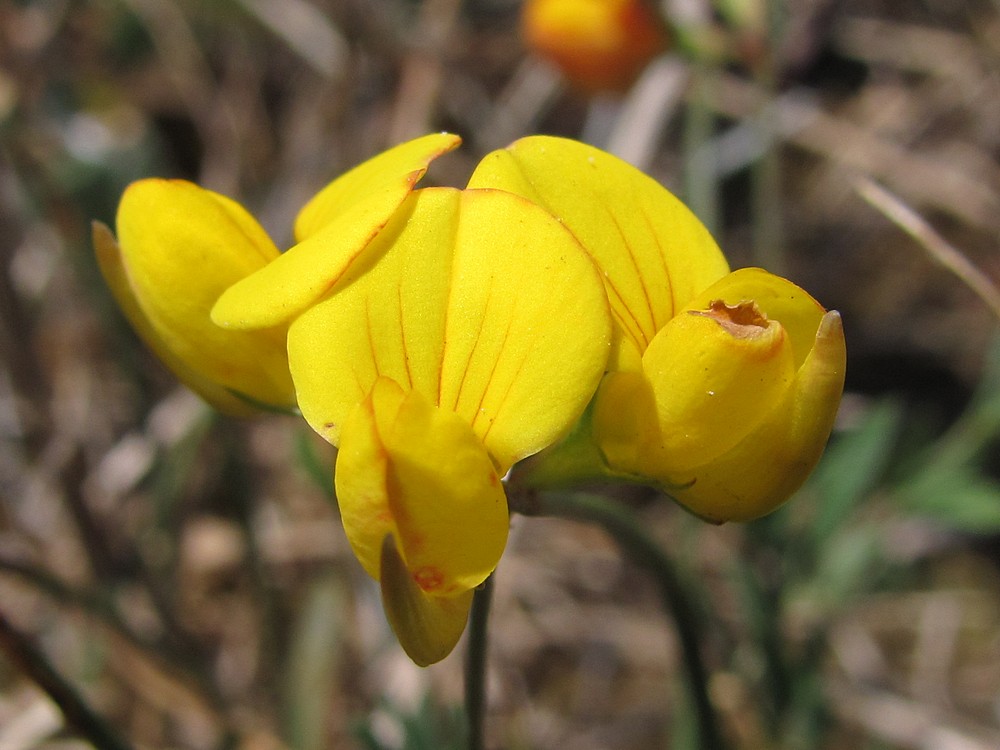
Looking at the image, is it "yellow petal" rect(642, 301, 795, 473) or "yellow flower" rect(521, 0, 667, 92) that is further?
"yellow flower" rect(521, 0, 667, 92)

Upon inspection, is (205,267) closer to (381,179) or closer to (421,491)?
(381,179)

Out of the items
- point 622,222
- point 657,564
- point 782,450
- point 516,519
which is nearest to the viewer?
point 782,450

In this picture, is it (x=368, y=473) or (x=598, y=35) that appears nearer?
(x=368, y=473)

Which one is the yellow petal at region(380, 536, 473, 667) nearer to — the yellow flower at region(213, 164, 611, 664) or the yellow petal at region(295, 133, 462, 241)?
the yellow flower at region(213, 164, 611, 664)

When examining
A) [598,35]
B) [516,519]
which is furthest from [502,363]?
[516,519]

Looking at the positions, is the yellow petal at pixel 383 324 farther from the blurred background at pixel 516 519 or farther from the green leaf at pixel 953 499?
the green leaf at pixel 953 499

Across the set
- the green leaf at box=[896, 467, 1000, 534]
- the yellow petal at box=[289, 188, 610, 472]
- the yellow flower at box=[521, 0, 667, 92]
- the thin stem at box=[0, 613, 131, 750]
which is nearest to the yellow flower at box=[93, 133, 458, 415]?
the yellow petal at box=[289, 188, 610, 472]

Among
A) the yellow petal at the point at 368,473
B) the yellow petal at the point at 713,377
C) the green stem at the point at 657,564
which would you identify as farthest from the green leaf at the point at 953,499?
the yellow petal at the point at 368,473

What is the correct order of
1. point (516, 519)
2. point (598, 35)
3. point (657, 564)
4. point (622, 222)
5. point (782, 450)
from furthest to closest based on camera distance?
point (516, 519) < point (598, 35) < point (657, 564) < point (622, 222) < point (782, 450)
